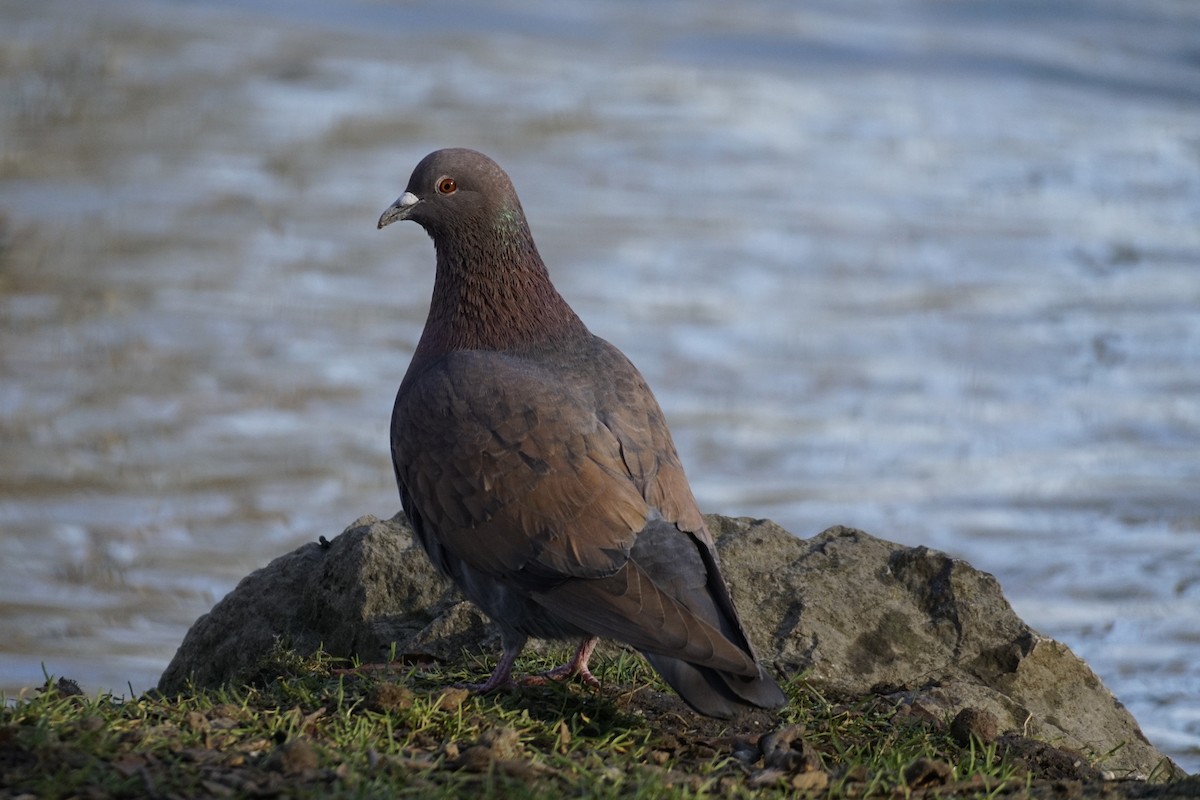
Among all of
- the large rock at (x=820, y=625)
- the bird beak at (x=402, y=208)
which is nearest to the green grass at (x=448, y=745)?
the large rock at (x=820, y=625)

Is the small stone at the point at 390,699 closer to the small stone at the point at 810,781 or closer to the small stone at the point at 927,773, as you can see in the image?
the small stone at the point at 810,781

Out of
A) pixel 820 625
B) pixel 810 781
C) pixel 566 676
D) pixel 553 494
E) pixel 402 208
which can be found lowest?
pixel 810 781

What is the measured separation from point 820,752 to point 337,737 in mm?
1457

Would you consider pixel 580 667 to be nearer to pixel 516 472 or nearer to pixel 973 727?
pixel 516 472

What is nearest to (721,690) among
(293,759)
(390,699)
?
(390,699)

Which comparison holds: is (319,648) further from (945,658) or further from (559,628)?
(945,658)

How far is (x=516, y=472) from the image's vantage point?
5.58m

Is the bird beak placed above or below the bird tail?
above

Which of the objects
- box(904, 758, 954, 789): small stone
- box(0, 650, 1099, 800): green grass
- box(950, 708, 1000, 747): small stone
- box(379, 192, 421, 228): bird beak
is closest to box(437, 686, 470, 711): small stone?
box(0, 650, 1099, 800): green grass

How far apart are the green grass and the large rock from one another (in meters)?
0.31

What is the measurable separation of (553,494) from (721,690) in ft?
2.91

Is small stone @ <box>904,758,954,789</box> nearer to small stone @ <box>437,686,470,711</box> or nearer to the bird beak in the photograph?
small stone @ <box>437,686,470,711</box>

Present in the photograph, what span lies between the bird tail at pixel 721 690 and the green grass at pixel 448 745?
6.8 inches

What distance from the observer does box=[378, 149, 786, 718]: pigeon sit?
5.14 meters
